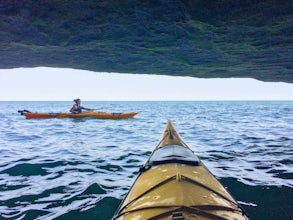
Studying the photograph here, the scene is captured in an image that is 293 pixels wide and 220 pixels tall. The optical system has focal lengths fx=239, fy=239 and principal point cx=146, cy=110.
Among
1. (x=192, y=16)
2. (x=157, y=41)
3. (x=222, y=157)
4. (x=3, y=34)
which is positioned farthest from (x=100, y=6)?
(x=222, y=157)

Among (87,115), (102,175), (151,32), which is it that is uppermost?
(151,32)

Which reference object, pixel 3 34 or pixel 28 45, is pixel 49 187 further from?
pixel 28 45

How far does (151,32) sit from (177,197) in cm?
1003

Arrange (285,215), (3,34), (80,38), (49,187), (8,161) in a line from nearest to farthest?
(285,215), (49,187), (8,161), (3,34), (80,38)

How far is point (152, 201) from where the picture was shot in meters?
3.37

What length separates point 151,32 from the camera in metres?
11.9

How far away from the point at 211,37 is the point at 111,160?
7928mm

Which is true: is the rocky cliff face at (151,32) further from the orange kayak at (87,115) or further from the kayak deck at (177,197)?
the kayak deck at (177,197)

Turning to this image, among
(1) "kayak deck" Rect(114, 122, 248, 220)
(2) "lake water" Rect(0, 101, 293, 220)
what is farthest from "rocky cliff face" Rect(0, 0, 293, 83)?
(1) "kayak deck" Rect(114, 122, 248, 220)

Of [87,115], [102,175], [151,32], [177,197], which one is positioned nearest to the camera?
[177,197]

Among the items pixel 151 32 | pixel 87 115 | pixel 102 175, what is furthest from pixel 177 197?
pixel 87 115

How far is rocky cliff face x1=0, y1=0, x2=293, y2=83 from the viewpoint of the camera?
9039 mm

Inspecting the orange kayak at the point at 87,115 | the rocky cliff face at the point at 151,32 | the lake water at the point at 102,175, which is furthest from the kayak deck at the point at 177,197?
the orange kayak at the point at 87,115

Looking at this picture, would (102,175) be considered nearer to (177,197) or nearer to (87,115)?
(177,197)
